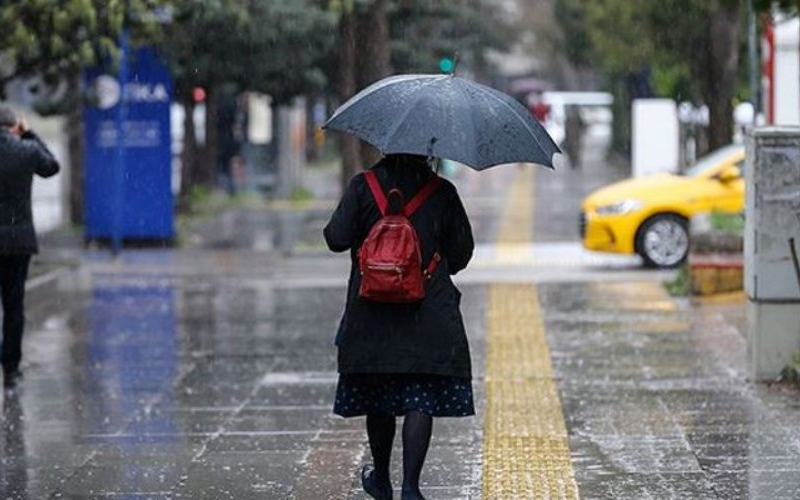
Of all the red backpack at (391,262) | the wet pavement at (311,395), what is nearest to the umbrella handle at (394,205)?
the red backpack at (391,262)

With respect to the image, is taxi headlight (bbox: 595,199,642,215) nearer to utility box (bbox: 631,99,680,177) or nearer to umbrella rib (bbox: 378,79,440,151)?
umbrella rib (bbox: 378,79,440,151)

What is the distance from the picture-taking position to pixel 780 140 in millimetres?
10477

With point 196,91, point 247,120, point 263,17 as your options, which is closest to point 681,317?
point 263,17

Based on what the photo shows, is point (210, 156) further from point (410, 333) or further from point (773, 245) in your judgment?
point (410, 333)

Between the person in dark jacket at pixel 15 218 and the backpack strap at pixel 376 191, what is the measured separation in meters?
4.71

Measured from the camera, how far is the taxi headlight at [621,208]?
1947 centimetres

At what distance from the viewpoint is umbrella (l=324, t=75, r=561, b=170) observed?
23.2ft

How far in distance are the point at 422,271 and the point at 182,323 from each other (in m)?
7.77

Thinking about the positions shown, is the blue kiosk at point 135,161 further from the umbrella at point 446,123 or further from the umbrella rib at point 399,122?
the umbrella rib at point 399,122

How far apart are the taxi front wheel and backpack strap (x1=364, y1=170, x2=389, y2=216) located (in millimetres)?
12295

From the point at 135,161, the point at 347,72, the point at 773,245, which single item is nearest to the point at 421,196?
the point at 773,245

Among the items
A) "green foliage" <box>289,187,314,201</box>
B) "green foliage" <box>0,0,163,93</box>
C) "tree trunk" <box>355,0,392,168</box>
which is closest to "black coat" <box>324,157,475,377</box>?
"green foliage" <box>0,0,163,93</box>

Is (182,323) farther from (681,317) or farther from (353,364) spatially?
(353,364)

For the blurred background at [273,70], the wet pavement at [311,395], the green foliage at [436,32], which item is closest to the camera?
the wet pavement at [311,395]
